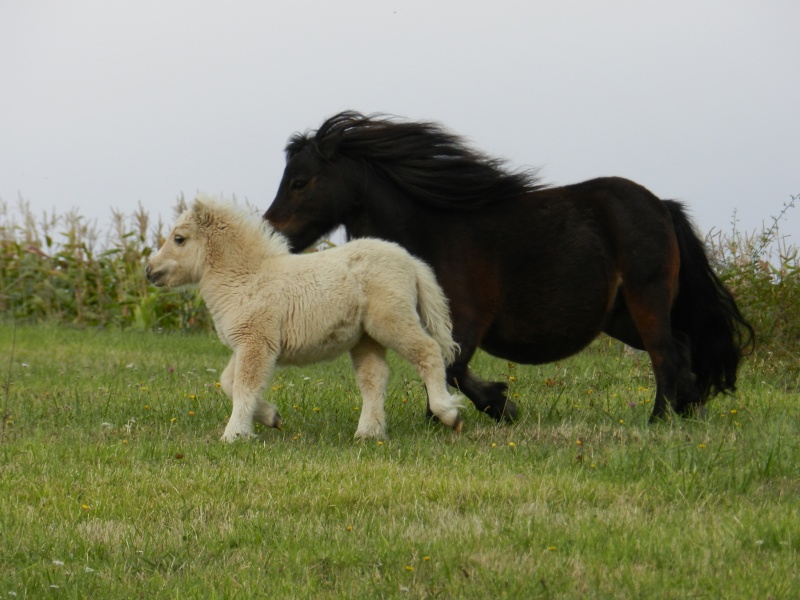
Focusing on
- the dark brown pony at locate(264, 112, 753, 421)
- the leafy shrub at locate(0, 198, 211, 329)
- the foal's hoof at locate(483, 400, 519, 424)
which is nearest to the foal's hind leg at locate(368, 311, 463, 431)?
the dark brown pony at locate(264, 112, 753, 421)

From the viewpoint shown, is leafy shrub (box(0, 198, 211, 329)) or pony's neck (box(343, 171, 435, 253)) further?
leafy shrub (box(0, 198, 211, 329))

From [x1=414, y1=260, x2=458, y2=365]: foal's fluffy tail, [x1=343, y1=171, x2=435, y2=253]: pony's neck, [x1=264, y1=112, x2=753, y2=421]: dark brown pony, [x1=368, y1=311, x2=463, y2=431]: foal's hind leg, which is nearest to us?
[x1=368, y1=311, x2=463, y2=431]: foal's hind leg

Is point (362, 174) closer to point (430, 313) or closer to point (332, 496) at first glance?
point (430, 313)

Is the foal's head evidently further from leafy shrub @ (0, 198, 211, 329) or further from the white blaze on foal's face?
leafy shrub @ (0, 198, 211, 329)

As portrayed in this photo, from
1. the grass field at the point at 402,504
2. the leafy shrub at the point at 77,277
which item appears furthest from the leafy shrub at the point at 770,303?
the leafy shrub at the point at 77,277

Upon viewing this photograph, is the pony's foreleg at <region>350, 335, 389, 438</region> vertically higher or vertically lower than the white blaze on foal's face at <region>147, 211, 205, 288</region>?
lower

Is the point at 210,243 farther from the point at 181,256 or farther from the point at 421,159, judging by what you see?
the point at 421,159

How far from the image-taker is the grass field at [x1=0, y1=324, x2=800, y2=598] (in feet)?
13.7

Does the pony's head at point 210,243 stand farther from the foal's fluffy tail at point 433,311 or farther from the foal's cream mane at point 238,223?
the foal's fluffy tail at point 433,311

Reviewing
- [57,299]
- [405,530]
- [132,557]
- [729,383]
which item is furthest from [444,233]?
[57,299]

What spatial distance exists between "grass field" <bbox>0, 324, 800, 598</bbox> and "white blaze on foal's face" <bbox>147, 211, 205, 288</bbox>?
1074 mm

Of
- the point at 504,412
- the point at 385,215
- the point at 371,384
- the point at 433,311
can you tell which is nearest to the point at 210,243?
the point at 385,215

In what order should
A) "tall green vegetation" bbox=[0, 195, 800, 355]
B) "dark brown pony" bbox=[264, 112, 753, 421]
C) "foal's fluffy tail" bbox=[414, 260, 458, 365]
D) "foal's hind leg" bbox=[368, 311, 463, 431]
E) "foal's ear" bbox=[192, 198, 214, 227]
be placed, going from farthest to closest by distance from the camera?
1. "tall green vegetation" bbox=[0, 195, 800, 355]
2. "dark brown pony" bbox=[264, 112, 753, 421]
3. "foal's ear" bbox=[192, 198, 214, 227]
4. "foal's fluffy tail" bbox=[414, 260, 458, 365]
5. "foal's hind leg" bbox=[368, 311, 463, 431]

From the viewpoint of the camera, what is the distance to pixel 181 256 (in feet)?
22.6
